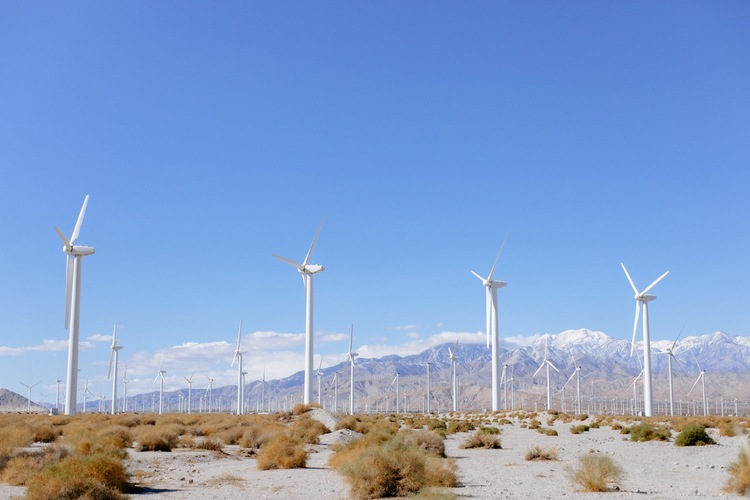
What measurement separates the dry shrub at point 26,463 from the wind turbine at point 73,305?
53.1 meters

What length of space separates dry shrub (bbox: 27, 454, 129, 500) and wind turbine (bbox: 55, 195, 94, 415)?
60532 mm

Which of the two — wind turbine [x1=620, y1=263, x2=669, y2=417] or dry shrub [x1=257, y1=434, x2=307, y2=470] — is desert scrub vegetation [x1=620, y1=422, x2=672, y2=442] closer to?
dry shrub [x1=257, y1=434, x2=307, y2=470]

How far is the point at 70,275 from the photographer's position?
83.1 meters

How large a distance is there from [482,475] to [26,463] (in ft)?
56.0

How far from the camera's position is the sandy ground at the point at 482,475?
25.0 m

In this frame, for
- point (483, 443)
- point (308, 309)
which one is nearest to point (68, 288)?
point (308, 309)

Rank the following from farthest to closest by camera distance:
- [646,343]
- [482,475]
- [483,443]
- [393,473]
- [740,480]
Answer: [646,343] → [483,443] → [482,475] → [393,473] → [740,480]

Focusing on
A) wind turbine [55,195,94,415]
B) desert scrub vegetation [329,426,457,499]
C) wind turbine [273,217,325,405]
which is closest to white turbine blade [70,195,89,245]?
wind turbine [55,195,94,415]

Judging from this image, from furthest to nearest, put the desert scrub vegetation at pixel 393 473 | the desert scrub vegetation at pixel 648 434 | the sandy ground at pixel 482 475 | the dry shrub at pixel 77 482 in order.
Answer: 1. the desert scrub vegetation at pixel 648 434
2. the sandy ground at pixel 482 475
3. the desert scrub vegetation at pixel 393 473
4. the dry shrub at pixel 77 482

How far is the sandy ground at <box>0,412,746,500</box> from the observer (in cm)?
2505

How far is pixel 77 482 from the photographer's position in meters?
21.3

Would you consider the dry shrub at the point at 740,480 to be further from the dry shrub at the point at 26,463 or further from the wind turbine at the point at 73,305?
the wind turbine at the point at 73,305

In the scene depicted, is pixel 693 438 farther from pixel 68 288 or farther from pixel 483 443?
pixel 68 288

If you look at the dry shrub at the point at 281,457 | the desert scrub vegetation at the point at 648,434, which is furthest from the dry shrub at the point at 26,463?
the desert scrub vegetation at the point at 648,434
